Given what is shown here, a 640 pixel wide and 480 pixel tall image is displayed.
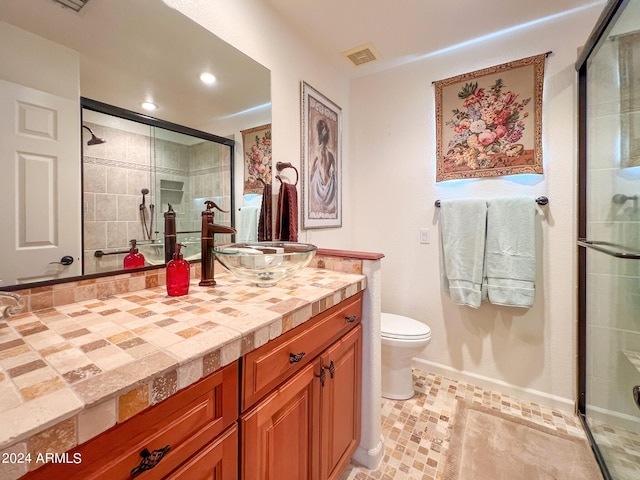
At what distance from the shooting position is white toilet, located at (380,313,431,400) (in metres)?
1.73

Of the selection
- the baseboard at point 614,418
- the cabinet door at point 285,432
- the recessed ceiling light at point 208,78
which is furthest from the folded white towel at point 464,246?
the recessed ceiling light at point 208,78

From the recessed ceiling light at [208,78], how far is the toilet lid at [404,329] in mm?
1633

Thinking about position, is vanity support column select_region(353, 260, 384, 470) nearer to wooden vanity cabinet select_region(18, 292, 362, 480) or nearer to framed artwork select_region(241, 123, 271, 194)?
wooden vanity cabinet select_region(18, 292, 362, 480)

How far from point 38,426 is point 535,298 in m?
2.26

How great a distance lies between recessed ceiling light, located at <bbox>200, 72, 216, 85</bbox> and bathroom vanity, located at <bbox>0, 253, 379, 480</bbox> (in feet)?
3.04

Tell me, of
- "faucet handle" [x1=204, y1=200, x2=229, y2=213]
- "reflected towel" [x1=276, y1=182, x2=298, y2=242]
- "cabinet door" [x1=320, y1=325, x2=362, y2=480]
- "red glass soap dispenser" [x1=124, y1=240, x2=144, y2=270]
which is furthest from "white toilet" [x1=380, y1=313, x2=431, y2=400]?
"red glass soap dispenser" [x1=124, y1=240, x2=144, y2=270]

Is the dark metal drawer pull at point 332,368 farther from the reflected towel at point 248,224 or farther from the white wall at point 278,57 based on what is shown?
the white wall at point 278,57

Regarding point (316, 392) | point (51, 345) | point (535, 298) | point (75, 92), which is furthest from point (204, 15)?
point (535, 298)

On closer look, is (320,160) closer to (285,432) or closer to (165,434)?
(285,432)

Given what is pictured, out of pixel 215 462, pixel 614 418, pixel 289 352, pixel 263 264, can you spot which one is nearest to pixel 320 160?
pixel 263 264

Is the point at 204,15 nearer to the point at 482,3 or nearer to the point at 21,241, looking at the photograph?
the point at 21,241

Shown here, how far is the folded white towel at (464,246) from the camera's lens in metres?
1.84

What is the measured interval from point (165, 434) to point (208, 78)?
4.50 feet

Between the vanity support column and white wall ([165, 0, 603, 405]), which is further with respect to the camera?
white wall ([165, 0, 603, 405])
